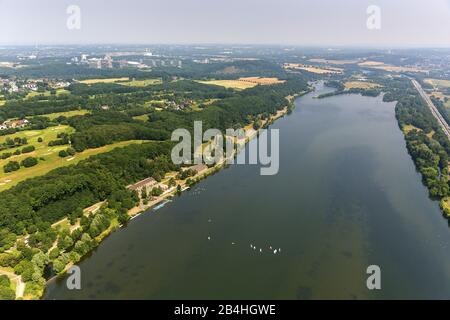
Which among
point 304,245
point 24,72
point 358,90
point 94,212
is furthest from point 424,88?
point 24,72

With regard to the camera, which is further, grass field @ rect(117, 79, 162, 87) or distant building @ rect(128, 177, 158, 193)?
grass field @ rect(117, 79, 162, 87)

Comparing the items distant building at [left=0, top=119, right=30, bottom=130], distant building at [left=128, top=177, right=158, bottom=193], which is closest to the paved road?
distant building at [left=128, top=177, right=158, bottom=193]

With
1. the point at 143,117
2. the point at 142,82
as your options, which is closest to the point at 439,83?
the point at 142,82

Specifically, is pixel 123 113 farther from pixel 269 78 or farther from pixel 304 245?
pixel 269 78

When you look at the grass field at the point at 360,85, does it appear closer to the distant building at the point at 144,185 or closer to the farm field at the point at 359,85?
the farm field at the point at 359,85

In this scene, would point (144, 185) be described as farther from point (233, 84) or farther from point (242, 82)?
point (242, 82)

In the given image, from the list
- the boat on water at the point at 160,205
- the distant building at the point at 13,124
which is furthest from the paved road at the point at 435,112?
the distant building at the point at 13,124

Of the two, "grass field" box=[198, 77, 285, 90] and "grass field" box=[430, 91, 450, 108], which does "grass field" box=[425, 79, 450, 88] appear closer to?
"grass field" box=[430, 91, 450, 108]
